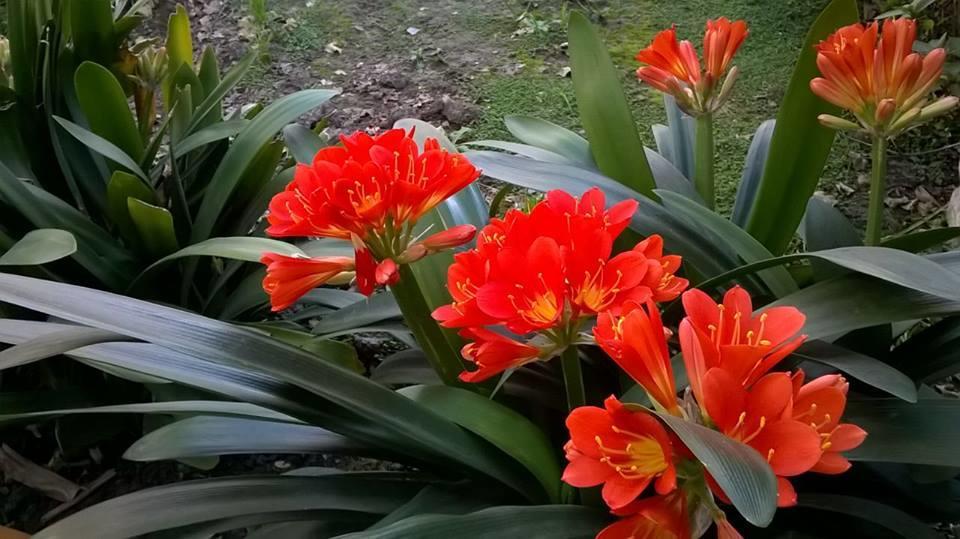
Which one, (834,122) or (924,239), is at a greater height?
(834,122)

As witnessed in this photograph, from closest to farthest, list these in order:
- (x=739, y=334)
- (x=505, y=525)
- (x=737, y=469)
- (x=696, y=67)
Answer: (x=737, y=469) < (x=739, y=334) < (x=505, y=525) < (x=696, y=67)

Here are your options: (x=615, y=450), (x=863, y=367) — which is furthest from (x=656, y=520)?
(x=863, y=367)

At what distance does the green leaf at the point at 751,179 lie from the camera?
1179mm

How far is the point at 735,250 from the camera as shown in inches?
37.9

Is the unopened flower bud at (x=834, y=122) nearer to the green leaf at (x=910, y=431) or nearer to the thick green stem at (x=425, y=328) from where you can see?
the green leaf at (x=910, y=431)

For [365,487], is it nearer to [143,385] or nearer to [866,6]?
[143,385]

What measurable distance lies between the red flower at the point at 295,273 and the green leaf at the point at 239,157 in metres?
0.66

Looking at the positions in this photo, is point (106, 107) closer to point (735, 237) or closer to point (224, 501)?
point (224, 501)

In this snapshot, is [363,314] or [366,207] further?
[363,314]

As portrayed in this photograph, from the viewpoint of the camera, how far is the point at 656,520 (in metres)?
0.56

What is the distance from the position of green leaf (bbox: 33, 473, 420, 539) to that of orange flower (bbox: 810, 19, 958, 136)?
2.23ft

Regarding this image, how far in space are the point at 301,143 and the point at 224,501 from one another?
0.64m

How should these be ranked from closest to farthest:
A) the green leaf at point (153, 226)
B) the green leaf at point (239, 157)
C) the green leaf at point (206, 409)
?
the green leaf at point (206, 409) → the green leaf at point (153, 226) → the green leaf at point (239, 157)

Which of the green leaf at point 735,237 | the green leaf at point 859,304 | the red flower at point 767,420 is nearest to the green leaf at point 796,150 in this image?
the green leaf at point 735,237
